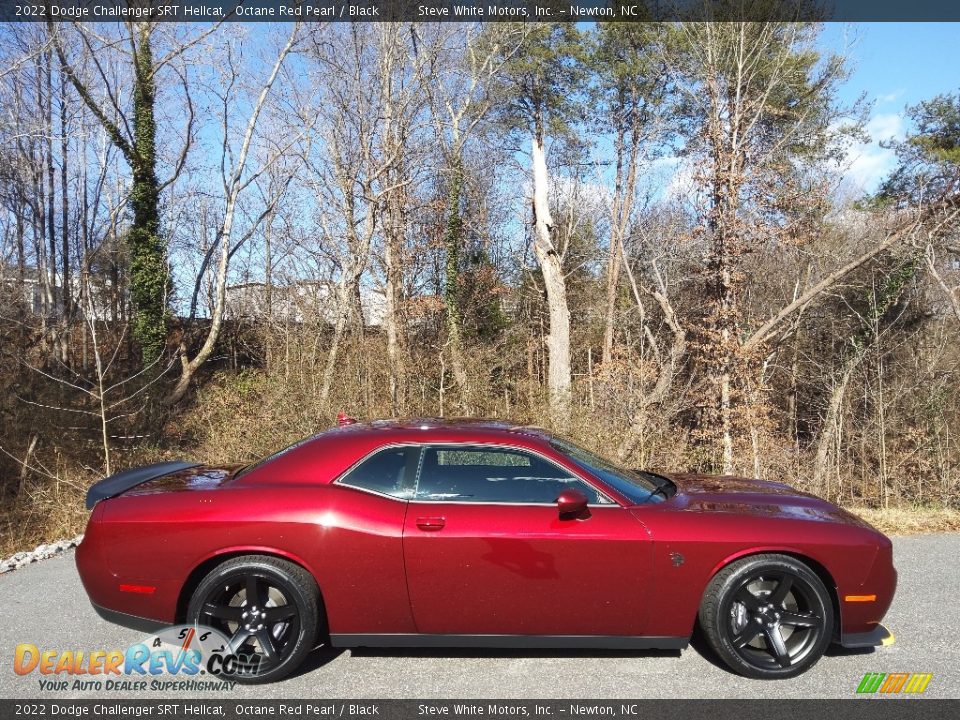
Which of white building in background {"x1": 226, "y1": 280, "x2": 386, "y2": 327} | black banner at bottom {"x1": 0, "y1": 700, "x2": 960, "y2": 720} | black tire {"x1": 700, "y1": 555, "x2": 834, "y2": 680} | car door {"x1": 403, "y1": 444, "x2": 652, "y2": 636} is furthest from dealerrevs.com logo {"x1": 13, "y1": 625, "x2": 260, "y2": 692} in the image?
white building in background {"x1": 226, "y1": 280, "x2": 386, "y2": 327}

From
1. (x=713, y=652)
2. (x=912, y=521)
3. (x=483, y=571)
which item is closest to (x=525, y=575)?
(x=483, y=571)

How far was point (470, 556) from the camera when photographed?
11.5 ft

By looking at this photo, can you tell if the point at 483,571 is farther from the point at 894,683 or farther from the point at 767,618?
the point at 894,683

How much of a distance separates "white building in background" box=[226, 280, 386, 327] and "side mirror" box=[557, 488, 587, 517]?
1089 centimetres

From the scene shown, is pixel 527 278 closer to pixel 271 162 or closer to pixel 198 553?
pixel 271 162

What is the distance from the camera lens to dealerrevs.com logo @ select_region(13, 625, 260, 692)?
3471 mm

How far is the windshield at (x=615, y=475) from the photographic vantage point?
3.88 m

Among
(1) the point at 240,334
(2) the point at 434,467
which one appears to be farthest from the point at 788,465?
(1) the point at 240,334

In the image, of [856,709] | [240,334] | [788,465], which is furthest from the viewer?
[240,334]

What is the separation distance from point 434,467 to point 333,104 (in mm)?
17937

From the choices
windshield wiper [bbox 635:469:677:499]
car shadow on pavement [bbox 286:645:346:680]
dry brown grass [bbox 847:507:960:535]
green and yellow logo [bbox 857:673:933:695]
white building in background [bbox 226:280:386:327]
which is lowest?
dry brown grass [bbox 847:507:960:535]

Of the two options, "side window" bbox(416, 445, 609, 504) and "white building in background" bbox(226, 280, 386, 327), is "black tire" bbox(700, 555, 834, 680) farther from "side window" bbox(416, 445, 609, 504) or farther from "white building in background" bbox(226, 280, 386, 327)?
"white building in background" bbox(226, 280, 386, 327)

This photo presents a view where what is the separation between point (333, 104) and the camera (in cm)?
1939

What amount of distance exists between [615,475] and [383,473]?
141 centimetres
